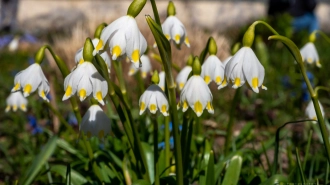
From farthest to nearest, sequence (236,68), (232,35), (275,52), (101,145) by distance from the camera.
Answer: (232,35) → (275,52) → (101,145) → (236,68)

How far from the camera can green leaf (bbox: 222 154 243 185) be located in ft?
6.93

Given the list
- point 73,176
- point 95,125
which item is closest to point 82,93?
point 95,125

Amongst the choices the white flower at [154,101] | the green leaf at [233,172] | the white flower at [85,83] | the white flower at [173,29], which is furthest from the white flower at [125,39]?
the green leaf at [233,172]

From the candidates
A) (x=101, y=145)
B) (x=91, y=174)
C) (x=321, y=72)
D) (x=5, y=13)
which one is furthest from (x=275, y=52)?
(x=5, y=13)

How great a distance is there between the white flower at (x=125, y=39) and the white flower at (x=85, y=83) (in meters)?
0.14

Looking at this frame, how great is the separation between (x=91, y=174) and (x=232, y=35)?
7053 mm

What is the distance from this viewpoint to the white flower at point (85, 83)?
1.58m

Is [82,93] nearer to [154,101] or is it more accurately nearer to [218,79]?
[154,101]

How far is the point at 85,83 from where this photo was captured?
1579 mm

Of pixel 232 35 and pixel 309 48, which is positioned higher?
pixel 309 48

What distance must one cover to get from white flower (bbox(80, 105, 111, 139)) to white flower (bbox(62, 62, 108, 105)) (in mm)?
274

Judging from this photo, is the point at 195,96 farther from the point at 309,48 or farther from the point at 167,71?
the point at 309,48

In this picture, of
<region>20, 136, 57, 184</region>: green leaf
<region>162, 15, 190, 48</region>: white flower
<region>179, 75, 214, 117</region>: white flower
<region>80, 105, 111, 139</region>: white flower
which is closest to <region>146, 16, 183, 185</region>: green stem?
<region>179, 75, 214, 117</region>: white flower

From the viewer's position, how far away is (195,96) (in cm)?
166
